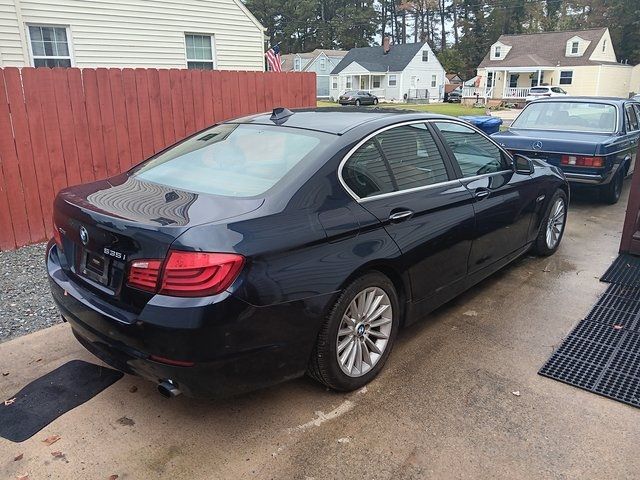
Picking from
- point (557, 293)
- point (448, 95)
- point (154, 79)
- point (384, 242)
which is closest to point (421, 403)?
point (384, 242)

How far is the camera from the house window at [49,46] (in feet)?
32.9

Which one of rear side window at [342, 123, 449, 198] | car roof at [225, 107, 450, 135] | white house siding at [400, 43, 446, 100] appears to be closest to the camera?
rear side window at [342, 123, 449, 198]

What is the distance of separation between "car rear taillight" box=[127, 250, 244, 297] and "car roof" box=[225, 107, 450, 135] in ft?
4.07

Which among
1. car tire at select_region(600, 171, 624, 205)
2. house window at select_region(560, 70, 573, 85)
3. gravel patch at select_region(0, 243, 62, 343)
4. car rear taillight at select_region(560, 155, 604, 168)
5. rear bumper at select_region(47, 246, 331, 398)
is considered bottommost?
gravel patch at select_region(0, 243, 62, 343)

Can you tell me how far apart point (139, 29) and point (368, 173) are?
32.8ft

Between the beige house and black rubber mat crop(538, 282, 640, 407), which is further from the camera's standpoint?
the beige house

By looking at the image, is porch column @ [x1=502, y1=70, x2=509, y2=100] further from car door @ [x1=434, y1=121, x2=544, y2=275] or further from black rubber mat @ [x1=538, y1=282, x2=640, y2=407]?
black rubber mat @ [x1=538, y1=282, x2=640, y2=407]

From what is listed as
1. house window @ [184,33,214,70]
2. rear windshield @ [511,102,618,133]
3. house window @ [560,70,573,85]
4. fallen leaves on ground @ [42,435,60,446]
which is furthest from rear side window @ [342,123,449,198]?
house window @ [560,70,573,85]

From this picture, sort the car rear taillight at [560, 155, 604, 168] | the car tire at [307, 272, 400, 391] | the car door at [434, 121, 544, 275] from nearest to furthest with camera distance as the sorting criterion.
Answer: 1. the car tire at [307, 272, 400, 391]
2. the car door at [434, 121, 544, 275]
3. the car rear taillight at [560, 155, 604, 168]

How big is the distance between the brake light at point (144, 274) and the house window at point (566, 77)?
5250 cm

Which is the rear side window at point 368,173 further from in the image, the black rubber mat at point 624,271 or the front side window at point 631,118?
the front side window at point 631,118

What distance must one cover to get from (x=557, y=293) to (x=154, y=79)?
5.34m

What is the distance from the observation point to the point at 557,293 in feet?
15.2

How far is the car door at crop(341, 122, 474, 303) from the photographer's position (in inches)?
125
